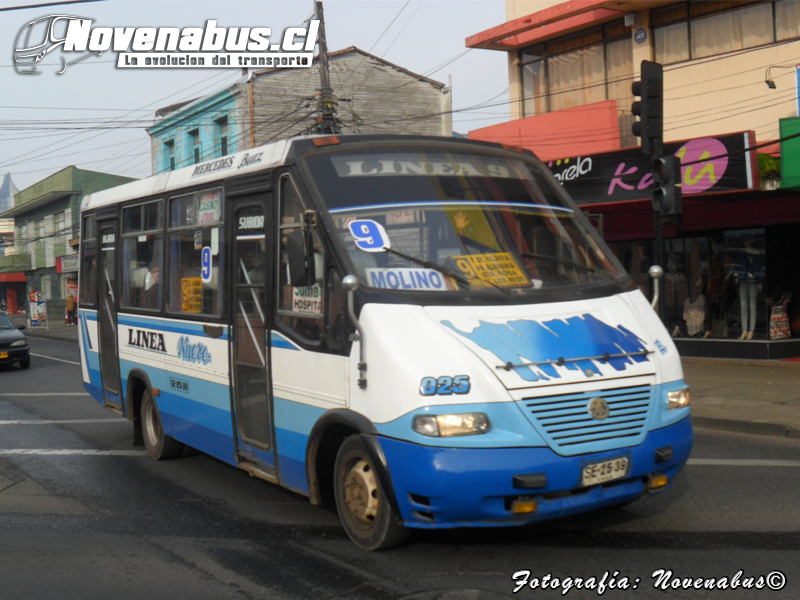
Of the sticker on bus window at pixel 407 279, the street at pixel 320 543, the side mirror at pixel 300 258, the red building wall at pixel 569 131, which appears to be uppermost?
the red building wall at pixel 569 131

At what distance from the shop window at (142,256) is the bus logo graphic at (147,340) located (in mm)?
254

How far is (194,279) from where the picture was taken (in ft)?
25.2

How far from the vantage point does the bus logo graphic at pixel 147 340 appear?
27.5 feet

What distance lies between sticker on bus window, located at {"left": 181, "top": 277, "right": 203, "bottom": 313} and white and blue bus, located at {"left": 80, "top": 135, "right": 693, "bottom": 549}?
0.09 ft

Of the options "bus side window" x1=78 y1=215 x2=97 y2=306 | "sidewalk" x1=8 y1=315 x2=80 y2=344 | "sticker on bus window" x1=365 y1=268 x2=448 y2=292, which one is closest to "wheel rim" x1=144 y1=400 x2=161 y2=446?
"bus side window" x1=78 y1=215 x2=97 y2=306

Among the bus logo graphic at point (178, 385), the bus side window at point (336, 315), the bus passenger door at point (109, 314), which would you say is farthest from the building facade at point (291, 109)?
the bus side window at point (336, 315)

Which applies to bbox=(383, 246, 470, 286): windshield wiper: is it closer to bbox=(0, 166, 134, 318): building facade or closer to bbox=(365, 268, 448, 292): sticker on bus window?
→ bbox=(365, 268, 448, 292): sticker on bus window

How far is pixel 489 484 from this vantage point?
4793 millimetres

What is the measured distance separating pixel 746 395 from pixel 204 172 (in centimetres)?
817

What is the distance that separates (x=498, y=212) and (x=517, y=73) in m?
17.9

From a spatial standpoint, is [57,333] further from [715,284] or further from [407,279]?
[407,279]

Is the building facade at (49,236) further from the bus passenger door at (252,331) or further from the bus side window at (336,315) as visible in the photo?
the bus side window at (336,315)

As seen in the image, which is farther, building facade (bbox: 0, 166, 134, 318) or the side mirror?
building facade (bbox: 0, 166, 134, 318)

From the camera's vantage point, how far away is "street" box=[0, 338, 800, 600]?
4961 mm
